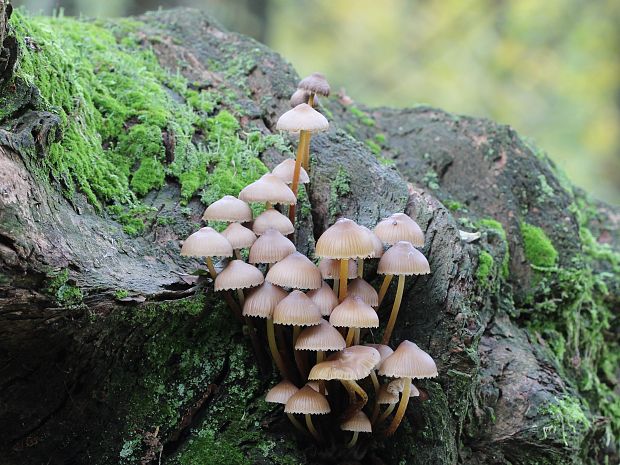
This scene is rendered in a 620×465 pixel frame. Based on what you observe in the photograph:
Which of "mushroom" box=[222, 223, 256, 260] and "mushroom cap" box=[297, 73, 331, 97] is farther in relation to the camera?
"mushroom cap" box=[297, 73, 331, 97]

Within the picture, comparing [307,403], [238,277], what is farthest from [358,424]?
[238,277]

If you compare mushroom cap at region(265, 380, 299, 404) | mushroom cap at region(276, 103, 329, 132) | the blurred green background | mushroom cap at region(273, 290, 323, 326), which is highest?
the blurred green background

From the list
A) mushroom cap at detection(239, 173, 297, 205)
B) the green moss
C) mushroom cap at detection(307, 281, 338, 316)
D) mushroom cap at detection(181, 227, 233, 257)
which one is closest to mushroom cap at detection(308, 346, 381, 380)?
mushroom cap at detection(307, 281, 338, 316)

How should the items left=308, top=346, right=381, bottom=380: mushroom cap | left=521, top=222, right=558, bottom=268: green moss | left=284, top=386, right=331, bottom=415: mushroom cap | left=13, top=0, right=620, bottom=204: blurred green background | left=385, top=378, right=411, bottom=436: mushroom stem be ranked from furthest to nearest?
left=13, top=0, right=620, bottom=204: blurred green background < left=521, top=222, right=558, bottom=268: green moss < left=385, top=378, right=411, bottom=436: mushroom stem < left=284, top=386, right=331, bottom=415: mushroom cap < left=308, top=346, right=381, bottom=380: mushroom cap

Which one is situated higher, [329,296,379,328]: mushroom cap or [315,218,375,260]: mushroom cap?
[315,218,375,260]: mushroom cap

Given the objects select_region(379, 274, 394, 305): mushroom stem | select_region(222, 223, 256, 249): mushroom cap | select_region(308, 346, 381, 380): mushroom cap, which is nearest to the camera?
select_region(308, 346, 381, 380): mushroom cap

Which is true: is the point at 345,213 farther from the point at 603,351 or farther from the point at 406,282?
the point at 603,351

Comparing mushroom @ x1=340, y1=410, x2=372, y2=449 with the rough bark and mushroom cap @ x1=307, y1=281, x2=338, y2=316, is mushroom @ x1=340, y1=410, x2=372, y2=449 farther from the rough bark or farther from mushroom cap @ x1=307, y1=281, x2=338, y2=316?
mushroom cap @ x1=307, y1=281, x2=338, y2=316

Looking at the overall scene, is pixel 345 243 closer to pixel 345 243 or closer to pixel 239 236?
pixel 345 243

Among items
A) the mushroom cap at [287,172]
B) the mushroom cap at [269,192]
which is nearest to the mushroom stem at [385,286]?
the mushroom cap at [269,192]

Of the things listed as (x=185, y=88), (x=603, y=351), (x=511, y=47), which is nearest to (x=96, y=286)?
(x=185, y=88)
